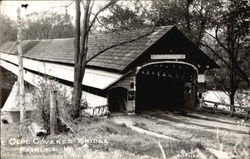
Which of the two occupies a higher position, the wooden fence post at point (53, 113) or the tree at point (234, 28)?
the tree at point (234, 28)

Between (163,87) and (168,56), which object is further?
(163,87)

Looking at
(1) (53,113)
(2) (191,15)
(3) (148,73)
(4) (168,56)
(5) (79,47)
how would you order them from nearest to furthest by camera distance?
(1) (53,113), (5) (79,47), (4) (168,56), (3) (148,73), (2) (191,15)

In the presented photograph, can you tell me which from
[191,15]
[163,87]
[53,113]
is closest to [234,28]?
[191,15]

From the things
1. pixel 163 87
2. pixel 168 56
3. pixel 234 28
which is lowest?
pixel 163 87

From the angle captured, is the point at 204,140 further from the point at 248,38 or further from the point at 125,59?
the point at 248,38

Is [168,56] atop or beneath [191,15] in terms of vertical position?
beneath

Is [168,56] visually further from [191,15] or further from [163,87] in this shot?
[191,15]

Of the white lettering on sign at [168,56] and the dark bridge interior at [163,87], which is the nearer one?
the white lettering on sign at [168,56]

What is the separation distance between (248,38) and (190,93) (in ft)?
21.3

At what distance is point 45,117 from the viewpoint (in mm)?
11359

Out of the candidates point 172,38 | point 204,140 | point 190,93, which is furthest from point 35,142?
point 190,93

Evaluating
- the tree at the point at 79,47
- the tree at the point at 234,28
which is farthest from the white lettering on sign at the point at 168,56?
the tree at the point at 234,28

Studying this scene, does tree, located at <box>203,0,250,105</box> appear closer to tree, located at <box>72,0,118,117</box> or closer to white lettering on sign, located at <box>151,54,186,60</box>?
white lettering on sign, located at <box>151,54,186,60</box>

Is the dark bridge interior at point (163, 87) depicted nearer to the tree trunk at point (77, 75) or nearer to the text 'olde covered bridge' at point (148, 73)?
the text 'olde covered bridge' at point (148, 73)
